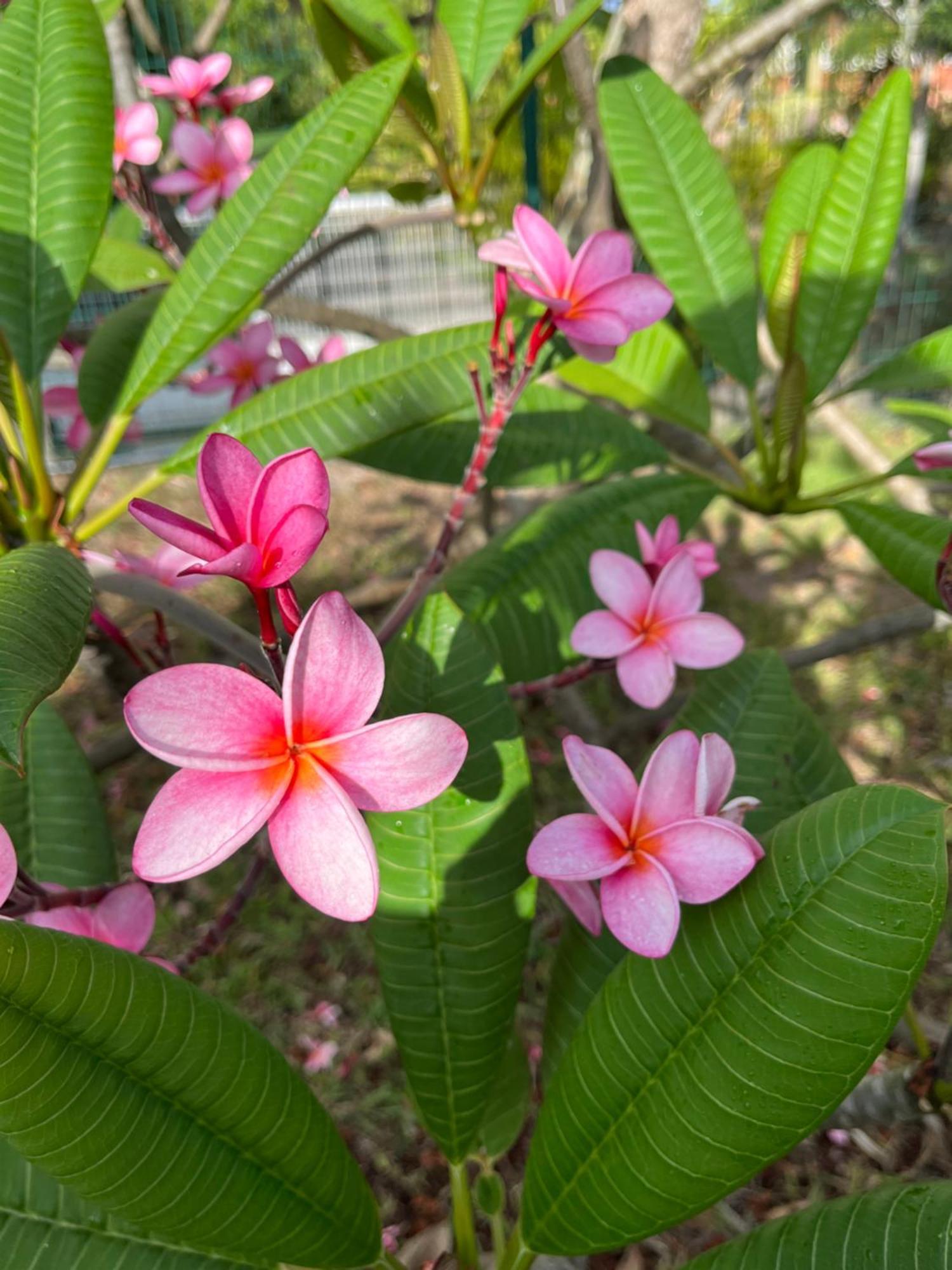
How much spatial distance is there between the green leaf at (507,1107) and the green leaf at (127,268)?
104 centimetres

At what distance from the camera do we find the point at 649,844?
58 cm

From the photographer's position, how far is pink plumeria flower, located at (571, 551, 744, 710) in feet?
2.58

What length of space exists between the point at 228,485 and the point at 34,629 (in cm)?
12

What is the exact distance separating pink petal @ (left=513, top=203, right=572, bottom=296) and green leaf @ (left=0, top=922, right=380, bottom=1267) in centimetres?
56

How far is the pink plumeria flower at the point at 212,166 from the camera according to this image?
1.24 meters

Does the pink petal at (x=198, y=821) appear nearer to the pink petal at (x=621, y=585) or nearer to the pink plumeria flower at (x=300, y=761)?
the pink plumeria flower at (x=300, y=761)

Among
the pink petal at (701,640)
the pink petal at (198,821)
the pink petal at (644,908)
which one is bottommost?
the pink petal at (701,640)

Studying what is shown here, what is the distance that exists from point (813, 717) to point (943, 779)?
1586mm

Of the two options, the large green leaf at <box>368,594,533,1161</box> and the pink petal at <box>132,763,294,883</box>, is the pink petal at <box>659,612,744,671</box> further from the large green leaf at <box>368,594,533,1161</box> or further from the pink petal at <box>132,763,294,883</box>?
the pink petal at <box>132,763,294,883</box>

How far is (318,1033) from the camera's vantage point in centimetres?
173

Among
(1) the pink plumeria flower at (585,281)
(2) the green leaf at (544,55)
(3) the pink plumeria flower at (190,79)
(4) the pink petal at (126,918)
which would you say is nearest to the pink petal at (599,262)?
(1) the pink plumeria flower at (585,281)

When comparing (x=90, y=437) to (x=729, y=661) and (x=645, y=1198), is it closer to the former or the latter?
(x=729, y=661)

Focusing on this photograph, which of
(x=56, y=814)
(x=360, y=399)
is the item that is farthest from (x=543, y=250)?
(x=56, y=814)

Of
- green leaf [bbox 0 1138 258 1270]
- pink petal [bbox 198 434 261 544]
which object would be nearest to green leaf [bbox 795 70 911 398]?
pink petal [bbox 198 434 261 544]
